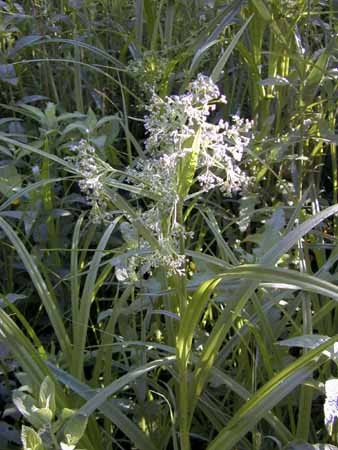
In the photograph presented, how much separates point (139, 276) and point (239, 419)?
34 centimetres

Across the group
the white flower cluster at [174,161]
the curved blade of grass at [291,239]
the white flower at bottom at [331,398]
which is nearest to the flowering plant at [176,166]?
the white flower cluster at [174,161]

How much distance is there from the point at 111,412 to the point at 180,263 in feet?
0.88

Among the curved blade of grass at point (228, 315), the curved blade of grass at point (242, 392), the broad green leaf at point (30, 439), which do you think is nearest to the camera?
the broad green leaf at point (30, 439)

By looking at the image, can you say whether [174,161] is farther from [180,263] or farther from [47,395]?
[47,395]

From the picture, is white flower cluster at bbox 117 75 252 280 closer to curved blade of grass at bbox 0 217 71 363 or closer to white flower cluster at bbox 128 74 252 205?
white flower cluster at bbox 128 74 252 205

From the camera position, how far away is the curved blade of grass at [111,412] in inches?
42.7

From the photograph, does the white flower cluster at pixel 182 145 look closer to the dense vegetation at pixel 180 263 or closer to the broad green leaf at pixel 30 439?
the dense vegetation at pixel 180 263

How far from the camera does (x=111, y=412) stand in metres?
1.09

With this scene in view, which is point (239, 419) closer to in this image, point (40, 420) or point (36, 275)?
point (40, 420)

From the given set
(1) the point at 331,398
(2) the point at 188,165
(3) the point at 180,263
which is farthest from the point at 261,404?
(2) the point at 188,165

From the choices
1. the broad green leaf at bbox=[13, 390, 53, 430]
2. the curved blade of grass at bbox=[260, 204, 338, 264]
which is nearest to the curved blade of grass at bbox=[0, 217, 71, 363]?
the broad green leaf at bbox=[13, 390, 53, 430]

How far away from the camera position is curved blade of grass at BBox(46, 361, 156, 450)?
1085 mm

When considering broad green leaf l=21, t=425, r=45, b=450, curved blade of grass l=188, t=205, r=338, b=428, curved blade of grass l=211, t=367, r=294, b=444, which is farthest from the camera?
curved blade of grass l=211, t=367, r=294, b=444

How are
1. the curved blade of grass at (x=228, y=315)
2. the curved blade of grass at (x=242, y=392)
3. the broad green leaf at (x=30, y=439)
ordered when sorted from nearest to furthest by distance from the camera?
the broad green leaf at (x=30, y=439)
the curved blade of grass at (x=228, y=315)
the curved blade of grass at (x=242, y=392)
